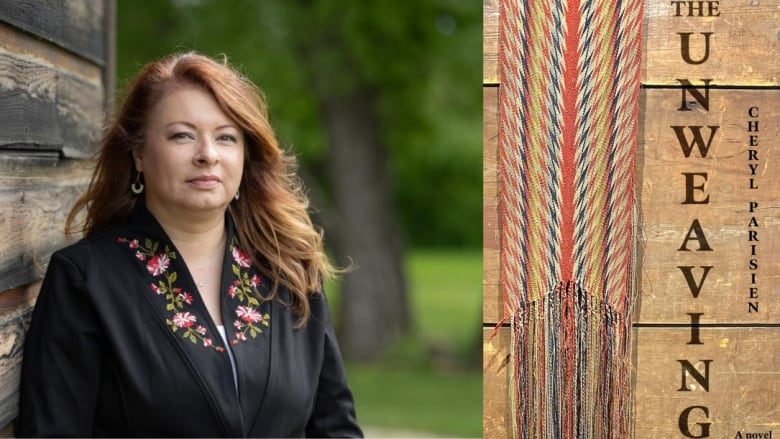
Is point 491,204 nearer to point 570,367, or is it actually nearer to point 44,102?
point 570,367

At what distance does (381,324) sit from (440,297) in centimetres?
793

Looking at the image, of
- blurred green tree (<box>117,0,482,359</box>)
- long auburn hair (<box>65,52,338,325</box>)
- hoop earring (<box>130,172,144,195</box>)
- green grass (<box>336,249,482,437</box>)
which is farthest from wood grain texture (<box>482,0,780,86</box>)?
blurred green tree (<box>117,0,482,359</box>)

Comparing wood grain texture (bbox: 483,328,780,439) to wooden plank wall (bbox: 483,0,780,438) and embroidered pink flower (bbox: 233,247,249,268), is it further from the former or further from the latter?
embroidered pink flower (bbox: 233,247,249,268)

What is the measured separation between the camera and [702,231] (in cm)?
234

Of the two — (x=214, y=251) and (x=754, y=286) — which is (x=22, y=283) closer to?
(x=214, y=251)

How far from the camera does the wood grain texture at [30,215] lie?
95.4 inches

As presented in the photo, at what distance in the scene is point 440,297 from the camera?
19062 mm

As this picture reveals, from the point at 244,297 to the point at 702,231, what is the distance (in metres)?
1.02

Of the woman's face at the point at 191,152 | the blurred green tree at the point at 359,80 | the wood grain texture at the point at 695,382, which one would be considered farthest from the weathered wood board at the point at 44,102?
the blurred green tree at the point at 359,80

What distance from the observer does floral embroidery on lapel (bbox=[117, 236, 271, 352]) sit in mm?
2375

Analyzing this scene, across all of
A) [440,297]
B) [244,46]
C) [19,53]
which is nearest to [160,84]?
[19,53]

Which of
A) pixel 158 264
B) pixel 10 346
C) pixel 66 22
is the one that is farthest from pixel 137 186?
pixel 66 22

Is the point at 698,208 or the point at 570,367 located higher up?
the point at 698,208

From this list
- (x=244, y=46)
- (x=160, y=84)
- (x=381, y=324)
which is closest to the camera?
(x=160, y=84)
